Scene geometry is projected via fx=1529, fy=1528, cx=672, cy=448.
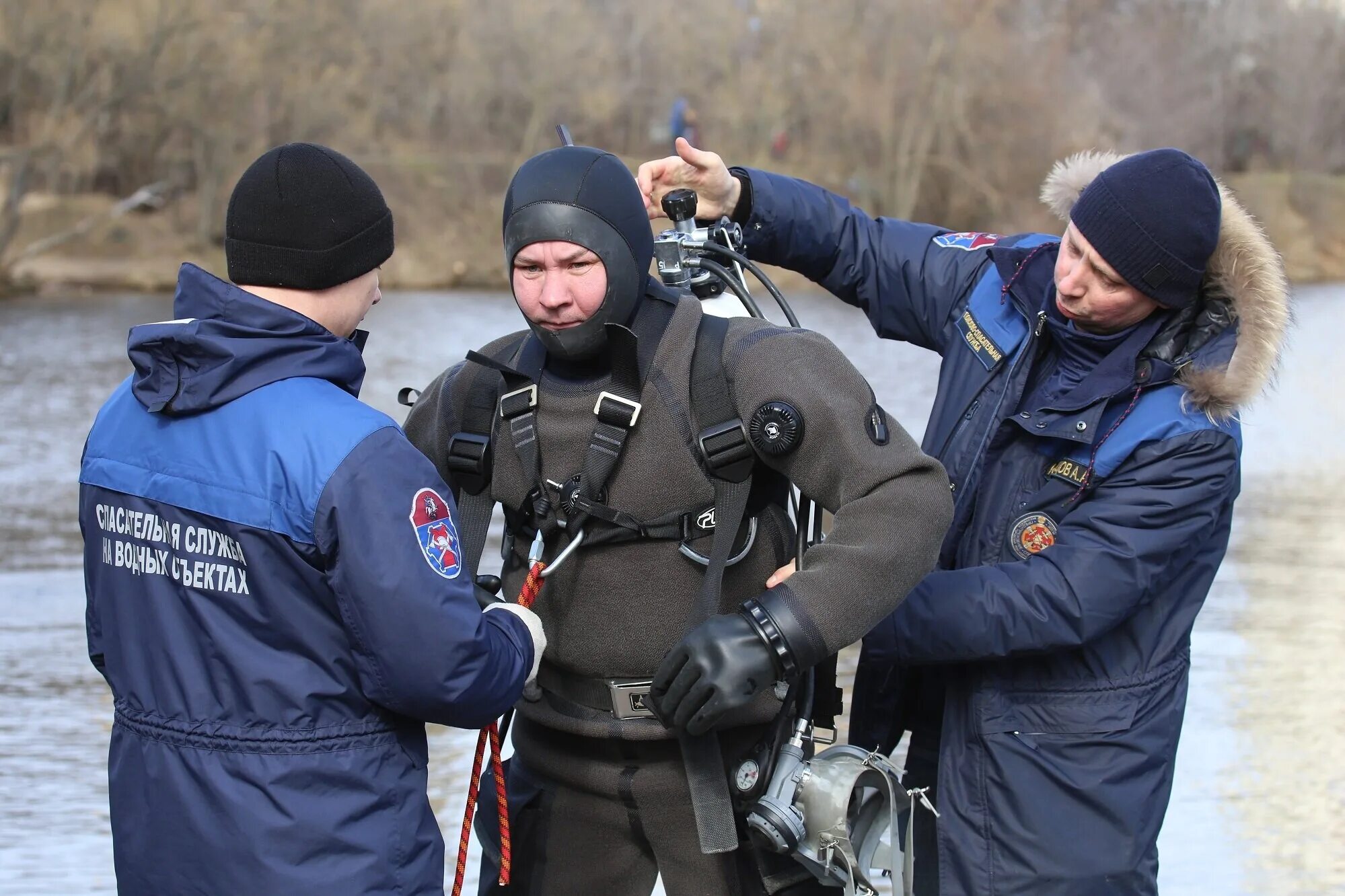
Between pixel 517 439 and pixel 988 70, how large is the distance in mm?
33248

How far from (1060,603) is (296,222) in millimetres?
1463

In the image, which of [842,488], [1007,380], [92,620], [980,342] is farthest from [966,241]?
[92,620]

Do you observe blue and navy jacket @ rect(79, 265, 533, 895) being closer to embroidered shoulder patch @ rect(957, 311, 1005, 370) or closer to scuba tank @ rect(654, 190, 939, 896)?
scuba tank @ rect(654, 190, 939, 896)

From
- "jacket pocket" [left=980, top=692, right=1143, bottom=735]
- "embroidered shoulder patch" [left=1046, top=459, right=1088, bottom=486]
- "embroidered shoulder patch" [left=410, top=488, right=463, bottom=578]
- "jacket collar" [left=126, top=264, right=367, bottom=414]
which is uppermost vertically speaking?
"jacket collar" [left=126, top=264, right=367, bottom=414]

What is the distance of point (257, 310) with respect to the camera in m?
2.18

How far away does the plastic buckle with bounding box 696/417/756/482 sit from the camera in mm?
2545

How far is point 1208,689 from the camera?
585 cm

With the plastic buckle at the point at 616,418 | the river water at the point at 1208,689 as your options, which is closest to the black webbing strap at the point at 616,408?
the plastic buckle at the point at 616,418

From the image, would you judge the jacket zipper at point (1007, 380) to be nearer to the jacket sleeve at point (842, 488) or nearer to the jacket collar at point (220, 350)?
the jacket sleeve at point (842, 488)

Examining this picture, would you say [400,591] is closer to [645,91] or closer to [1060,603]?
[1060,603]

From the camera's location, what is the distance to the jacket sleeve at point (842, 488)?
2.45 meters

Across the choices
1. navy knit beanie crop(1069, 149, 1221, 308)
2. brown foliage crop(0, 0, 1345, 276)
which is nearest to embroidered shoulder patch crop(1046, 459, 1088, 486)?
navy knit beanie crop(1069, 149, 1221, 308)

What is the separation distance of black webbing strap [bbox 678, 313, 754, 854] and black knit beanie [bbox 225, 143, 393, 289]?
65 centimetres

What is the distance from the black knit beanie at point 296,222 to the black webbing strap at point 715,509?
0.65 metres
